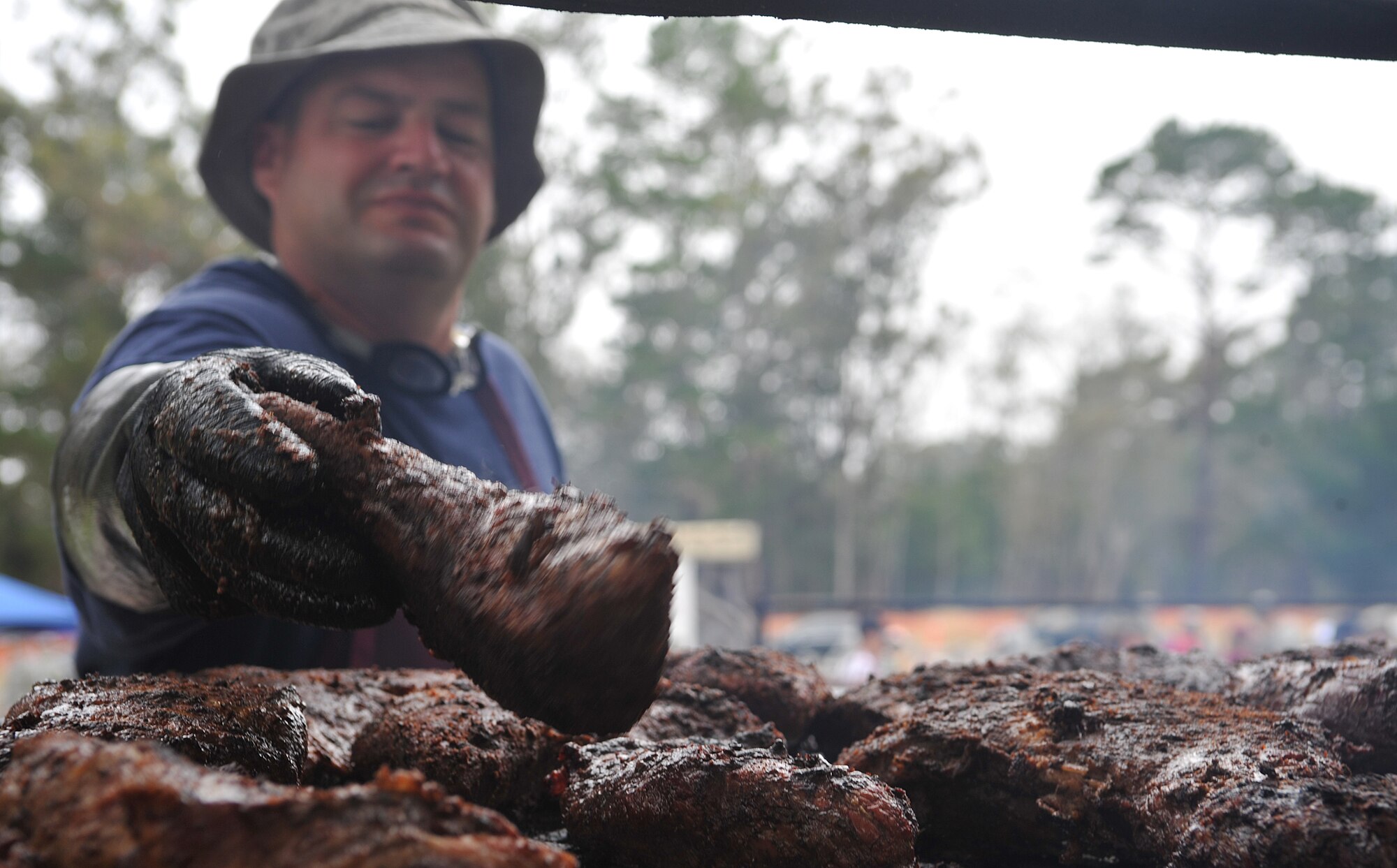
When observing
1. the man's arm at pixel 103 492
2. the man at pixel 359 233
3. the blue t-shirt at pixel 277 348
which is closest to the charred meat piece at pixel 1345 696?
the blue t-shirt at pixel 277 348

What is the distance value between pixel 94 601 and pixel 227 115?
51.4 inches

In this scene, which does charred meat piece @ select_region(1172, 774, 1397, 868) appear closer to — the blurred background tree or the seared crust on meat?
the seared crust on meat

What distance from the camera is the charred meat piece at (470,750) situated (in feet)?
3.59

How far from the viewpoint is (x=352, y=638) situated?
79.3 inches

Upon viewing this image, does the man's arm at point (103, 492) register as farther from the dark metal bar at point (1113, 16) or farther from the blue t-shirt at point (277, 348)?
the dark metal bar at point (1113, 16)

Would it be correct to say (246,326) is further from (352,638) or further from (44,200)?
(44,200)

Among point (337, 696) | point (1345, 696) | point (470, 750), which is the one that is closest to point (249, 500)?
point (470, 750)

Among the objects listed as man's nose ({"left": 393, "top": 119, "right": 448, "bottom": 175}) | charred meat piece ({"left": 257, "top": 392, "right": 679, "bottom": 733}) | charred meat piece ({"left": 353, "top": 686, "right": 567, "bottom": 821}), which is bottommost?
charred meat piece ({"left": 353, "top": 686, "right": 567, "bottom": 821})

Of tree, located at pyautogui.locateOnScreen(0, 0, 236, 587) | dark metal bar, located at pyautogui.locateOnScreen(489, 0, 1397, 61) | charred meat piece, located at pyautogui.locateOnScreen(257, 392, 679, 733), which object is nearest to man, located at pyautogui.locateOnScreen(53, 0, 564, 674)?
charred meat piece, located at pyautogui.locateOnScreen(257, 392, 679, 733)

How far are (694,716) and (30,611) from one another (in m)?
9.90

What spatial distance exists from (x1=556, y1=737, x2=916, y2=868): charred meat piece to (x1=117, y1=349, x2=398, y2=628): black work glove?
12.8 inches

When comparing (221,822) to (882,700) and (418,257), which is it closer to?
(882,700)

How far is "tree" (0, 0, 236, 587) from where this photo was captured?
14.2 metres

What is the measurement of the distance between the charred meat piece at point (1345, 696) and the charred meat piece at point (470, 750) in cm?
101
